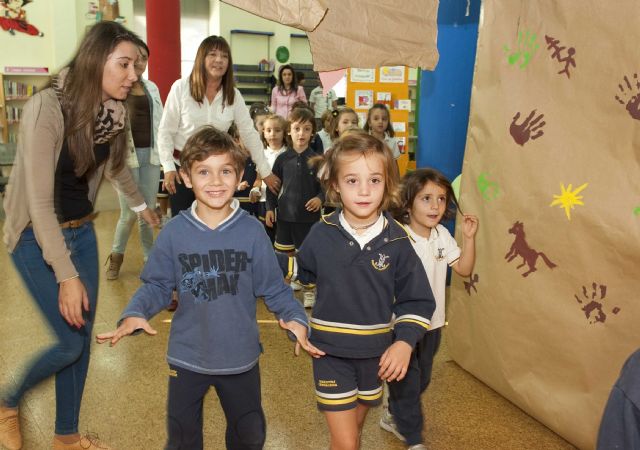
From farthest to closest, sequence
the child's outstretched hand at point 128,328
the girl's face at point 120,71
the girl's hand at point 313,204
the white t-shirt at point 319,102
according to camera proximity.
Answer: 1. the white t-shirt at point 319,102
2. the girl's hand at point 313,204
3. the girl's face at point 120,71
4. the child's outstretched hand at point 128,328

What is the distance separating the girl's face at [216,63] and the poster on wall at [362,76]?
5054 millimetres

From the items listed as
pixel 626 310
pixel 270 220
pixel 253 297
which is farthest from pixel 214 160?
pixel 270 220

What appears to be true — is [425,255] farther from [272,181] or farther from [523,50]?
[272,181]

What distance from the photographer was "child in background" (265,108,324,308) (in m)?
3.76

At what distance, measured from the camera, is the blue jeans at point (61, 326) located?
183 centimetres

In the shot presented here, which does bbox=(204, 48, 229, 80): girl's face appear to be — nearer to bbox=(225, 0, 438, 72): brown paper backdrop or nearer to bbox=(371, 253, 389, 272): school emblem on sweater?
bbox=(225, 0, 438, 72): brown paper backdrop

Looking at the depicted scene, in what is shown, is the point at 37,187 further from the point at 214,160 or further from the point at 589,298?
the point at 589,298

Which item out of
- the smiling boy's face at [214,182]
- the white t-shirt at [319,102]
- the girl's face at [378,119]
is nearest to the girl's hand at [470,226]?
the smiling boy's face at [214,182]

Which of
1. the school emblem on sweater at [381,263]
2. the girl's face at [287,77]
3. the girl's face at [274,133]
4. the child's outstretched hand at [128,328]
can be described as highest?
the girl's face at [287,77]

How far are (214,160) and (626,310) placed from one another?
1422 millimetres

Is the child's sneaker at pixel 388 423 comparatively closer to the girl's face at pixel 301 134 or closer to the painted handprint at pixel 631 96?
the painted handprint at pixel 631 96

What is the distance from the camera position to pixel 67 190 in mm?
1841

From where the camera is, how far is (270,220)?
4078 mm

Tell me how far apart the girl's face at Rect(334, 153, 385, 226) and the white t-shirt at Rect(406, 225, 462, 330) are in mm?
435
